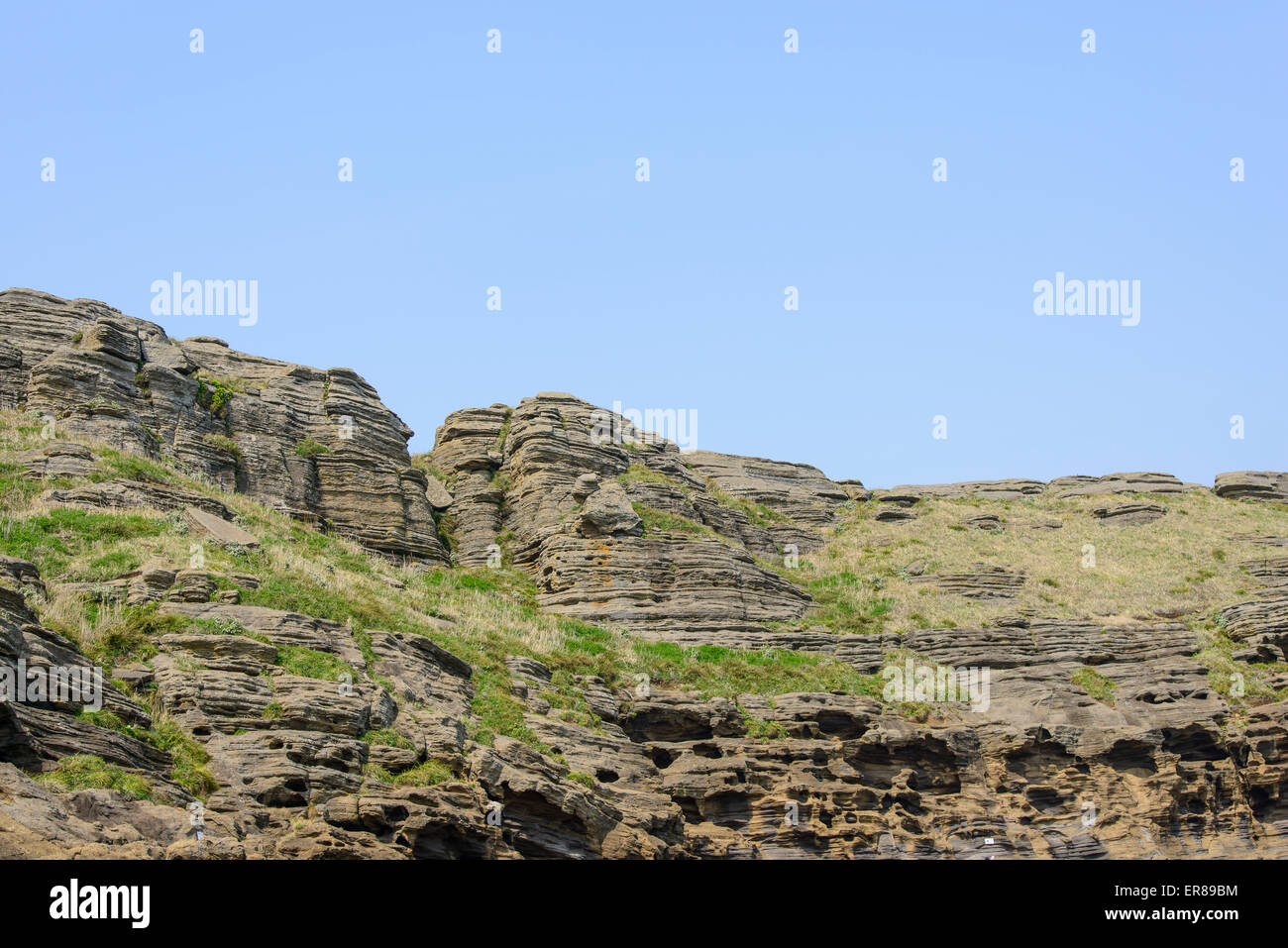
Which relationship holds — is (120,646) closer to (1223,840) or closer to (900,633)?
(900,633)

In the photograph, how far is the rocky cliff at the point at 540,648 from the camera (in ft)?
63.8

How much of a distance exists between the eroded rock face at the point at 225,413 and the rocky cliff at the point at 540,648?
0.43 ft

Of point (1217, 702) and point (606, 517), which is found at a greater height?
point (606, 517)

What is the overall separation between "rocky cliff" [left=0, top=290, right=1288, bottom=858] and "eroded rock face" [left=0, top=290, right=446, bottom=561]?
0.43ft

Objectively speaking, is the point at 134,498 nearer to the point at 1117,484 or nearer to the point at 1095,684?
the point at 1095,684

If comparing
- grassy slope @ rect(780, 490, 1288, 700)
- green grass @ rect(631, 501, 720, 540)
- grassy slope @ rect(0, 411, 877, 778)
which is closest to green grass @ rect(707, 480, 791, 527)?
grassy slope @ rect(780, 490, 1288, 700)

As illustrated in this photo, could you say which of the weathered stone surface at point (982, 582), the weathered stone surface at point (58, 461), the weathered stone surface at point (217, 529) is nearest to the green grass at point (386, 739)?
the weathered stone surface at point (217, 529)

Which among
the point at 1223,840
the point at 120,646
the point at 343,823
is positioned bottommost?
the point at 1223,840

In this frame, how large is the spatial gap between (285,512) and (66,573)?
1516cm

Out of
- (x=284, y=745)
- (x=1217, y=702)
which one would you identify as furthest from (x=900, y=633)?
(x=284, y=745)

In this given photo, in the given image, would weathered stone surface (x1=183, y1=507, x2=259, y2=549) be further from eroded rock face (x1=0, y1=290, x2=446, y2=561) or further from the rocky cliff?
eroded rock face (x1=0, y1=290, x2=446, y2=561)

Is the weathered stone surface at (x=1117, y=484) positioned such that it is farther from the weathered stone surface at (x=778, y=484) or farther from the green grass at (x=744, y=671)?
the green grass at (x=744, y=671)

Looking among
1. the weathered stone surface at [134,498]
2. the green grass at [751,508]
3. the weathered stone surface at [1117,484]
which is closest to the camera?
the weathered stone surface at [134,498]

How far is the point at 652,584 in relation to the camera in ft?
126
